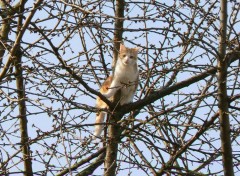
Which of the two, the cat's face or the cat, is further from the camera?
the cat's face

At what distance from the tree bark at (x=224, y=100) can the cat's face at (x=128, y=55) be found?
7.69ft

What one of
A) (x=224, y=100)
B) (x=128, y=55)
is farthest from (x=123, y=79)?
(x=224, y=100)

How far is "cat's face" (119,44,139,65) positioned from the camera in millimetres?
7633

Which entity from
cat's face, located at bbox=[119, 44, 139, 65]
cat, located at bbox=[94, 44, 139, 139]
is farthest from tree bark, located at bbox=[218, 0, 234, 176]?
cat's face, located at bbox=[119, 44, 139, 65]

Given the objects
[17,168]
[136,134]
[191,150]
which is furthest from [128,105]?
[17,168]

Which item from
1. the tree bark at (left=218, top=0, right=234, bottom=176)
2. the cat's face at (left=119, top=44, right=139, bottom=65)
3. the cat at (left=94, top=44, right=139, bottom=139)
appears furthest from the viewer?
the cat's face at (left=119, top=44, right=139, bottom=65)

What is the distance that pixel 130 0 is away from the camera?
6.45 meters

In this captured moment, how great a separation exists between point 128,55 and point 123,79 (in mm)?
474

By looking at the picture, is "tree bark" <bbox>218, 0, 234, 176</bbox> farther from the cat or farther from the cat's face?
the cat's face

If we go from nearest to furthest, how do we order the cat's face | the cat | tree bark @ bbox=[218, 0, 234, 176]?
tree bark @ bbox=[218, 0, 234, 176] < the cat < the cat's face

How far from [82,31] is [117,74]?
27.7 inches

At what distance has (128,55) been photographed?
7.71 m

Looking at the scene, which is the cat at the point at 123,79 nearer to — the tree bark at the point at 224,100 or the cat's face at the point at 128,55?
the cat's face at the point at 128,55

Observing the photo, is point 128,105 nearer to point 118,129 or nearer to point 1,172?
point 118,129
